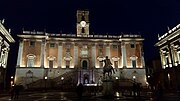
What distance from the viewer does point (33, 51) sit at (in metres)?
45.5

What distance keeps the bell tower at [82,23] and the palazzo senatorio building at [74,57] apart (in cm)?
579

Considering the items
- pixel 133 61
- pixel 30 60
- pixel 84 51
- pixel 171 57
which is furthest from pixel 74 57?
pixel 171 57

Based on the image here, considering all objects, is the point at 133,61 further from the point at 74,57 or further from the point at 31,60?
the point at 31,60

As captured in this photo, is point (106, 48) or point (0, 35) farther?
point (106, 48)

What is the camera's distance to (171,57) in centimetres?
4122

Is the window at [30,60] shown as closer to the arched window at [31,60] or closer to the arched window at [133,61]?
the arched window at [31,60]

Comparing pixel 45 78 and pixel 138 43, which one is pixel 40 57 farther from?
pixel 138 43

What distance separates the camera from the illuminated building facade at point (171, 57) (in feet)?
126

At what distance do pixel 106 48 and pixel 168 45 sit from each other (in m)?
16.0

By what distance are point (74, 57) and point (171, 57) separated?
2434 centimetres

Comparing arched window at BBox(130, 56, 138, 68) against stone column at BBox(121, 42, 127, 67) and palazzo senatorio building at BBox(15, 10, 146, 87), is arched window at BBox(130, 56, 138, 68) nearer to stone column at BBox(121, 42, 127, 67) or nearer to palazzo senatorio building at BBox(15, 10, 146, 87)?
palazzo senatorio building at BBox(15, 10, 146, 87)

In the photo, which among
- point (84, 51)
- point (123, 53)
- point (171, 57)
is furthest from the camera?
point (123, 53)

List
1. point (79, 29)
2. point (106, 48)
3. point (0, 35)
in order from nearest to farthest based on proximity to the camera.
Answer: point (0, 35) → point (106, 48) → point (79, 29)

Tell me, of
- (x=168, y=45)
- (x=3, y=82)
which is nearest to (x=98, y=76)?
(x=168, y=45)
